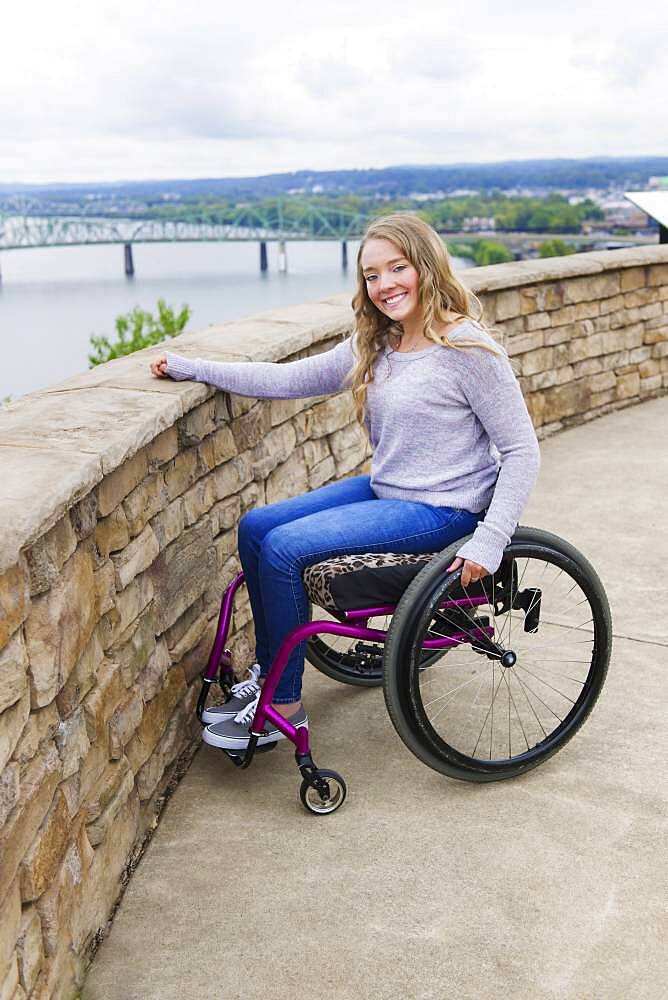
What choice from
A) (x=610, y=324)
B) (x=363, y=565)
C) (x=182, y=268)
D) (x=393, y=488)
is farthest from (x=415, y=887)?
(x=182, y=268)

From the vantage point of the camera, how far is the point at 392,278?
2086 millimetres

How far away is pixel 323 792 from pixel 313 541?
1.64 feet

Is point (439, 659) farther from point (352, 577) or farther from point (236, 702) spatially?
point (352, 577)

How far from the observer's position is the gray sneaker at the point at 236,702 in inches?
86.2

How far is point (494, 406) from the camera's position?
204 centimetres

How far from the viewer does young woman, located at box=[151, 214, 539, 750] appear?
2006mm

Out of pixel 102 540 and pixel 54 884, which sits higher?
pixel 102 540

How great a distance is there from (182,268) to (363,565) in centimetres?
10233

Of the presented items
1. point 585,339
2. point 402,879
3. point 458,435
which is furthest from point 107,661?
point 585,339

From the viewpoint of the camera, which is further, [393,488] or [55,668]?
[393,488]

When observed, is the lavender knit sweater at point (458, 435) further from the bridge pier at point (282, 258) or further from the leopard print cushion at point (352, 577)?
the bridge pier at point (282, 258)

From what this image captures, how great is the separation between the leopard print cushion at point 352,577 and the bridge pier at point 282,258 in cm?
7801

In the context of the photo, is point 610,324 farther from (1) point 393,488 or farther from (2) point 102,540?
(2) point 102,540

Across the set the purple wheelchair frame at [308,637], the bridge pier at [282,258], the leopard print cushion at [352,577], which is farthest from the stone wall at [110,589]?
the bridge pier at [282,258]
